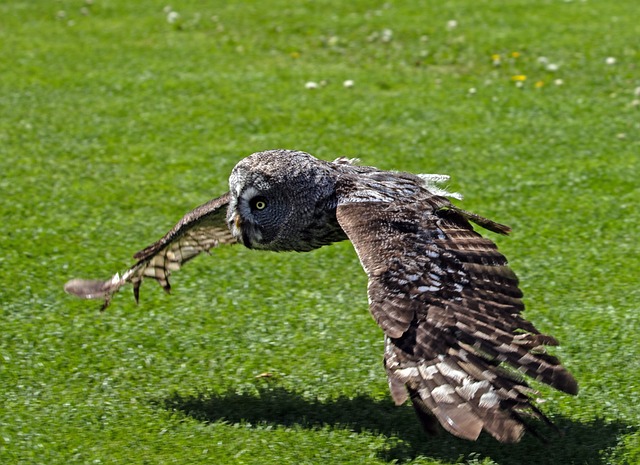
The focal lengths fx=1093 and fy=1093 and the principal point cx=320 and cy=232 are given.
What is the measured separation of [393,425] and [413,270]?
1.23 metres

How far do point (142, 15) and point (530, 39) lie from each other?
6.01 meters

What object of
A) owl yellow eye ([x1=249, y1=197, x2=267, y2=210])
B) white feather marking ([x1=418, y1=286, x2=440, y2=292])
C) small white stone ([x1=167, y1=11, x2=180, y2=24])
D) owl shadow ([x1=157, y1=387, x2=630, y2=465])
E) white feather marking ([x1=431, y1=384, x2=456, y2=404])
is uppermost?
small white stone ([x1=167, y1=11, x2=180, y2=24])

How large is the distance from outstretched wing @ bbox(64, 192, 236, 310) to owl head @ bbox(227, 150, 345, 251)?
0.95 feet

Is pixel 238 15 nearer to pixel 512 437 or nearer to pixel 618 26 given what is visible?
pixel 618 26

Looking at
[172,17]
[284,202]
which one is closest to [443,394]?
[284,202]

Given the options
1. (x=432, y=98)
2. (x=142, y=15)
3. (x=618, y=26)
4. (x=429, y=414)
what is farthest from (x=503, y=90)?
(x=429, y=414)

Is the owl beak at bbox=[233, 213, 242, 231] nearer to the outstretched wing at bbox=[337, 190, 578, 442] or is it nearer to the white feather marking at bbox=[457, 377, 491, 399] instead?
the outstretched wing at bbox=[337, 190, 578, 442]

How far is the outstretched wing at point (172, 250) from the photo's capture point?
7.38m

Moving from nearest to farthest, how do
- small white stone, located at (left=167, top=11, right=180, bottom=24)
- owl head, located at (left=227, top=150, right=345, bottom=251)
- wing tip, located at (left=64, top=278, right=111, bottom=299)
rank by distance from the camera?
owl head, located at (left=227, top=150, right=345, bottom=251) < wing tip, located at (left=64, top=278, right=111, bottom=299) < small white stone, located at (left=167, top=11, right=180, bottom=24)

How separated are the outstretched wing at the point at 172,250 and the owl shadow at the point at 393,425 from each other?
3.28ft

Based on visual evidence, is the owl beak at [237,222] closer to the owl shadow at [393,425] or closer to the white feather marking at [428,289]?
the owl shadow at [393,425]

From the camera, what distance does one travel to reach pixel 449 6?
16203 mm

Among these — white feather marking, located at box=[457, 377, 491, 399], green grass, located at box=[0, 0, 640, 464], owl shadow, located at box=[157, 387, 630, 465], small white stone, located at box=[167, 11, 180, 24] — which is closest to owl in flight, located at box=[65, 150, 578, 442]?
white feather marking, located at box=[457, 377, 491, 399]

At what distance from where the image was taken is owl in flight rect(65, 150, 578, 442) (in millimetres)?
5359
